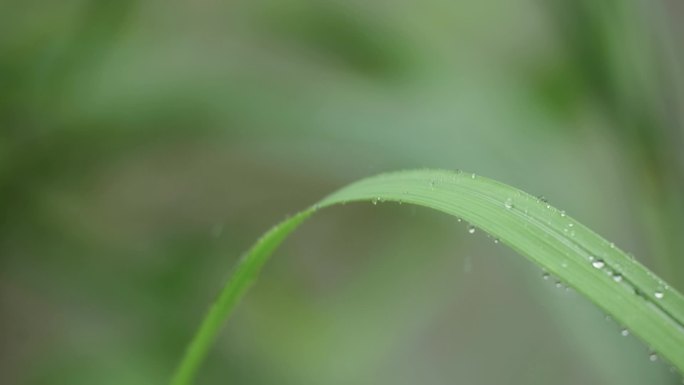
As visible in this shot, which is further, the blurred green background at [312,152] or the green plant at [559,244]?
the blurred green background at [312,152]

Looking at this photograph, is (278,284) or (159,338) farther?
(278,284)

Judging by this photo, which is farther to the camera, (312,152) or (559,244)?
(312,152)

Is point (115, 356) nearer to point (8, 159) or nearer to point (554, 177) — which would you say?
point (8, 159)

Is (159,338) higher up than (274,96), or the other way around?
(274,96)

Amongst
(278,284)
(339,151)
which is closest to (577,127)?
(339,151)
